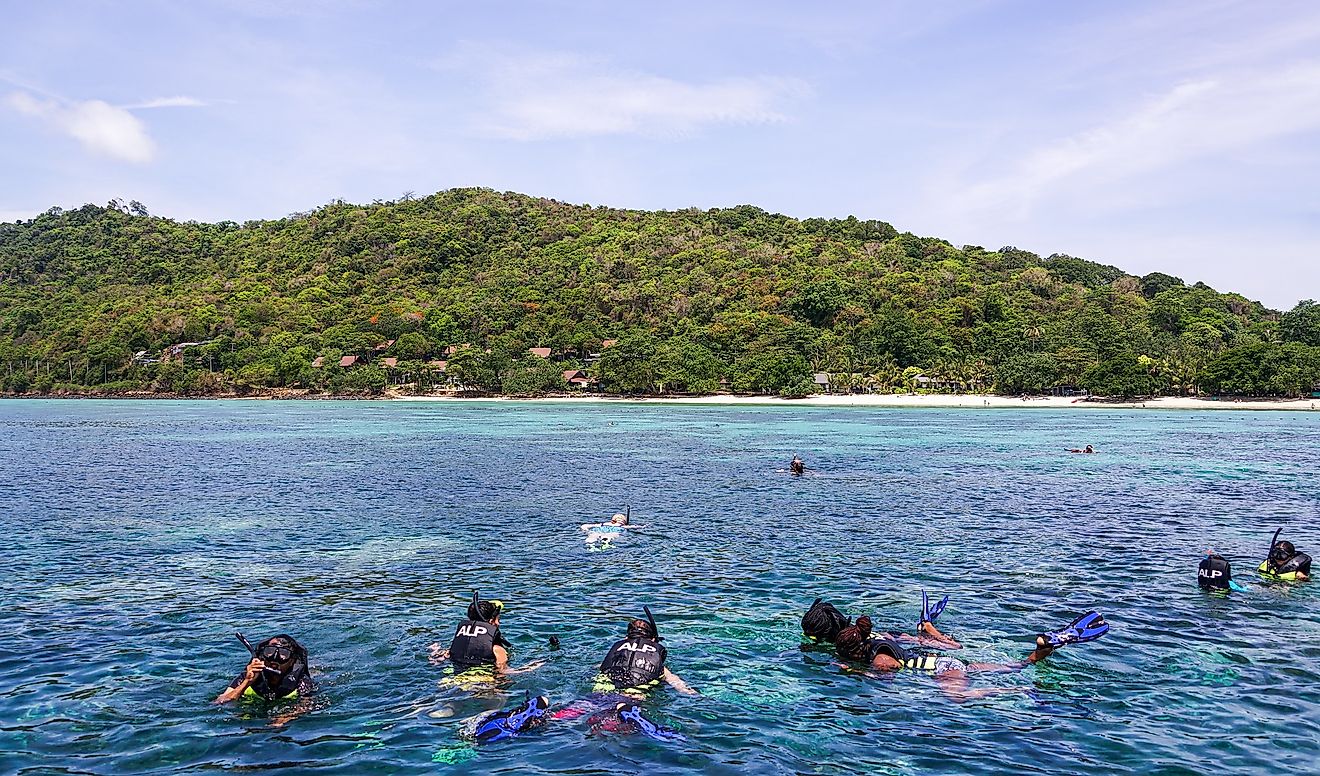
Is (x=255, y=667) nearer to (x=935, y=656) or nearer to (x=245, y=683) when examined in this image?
(x=245, y=683)

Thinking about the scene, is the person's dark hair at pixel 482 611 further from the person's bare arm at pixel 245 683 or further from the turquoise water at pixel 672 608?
the person's bare arm at pixel 245 683

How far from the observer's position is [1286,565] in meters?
20.0

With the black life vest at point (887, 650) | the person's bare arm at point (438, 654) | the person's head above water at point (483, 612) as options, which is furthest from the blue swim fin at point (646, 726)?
the black life vest at point (887, 650)

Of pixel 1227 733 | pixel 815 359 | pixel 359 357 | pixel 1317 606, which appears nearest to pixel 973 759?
pixel 1227 733

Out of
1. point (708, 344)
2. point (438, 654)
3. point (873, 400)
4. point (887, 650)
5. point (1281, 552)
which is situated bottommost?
point (438, 654)

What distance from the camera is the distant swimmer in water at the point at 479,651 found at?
1368 cm

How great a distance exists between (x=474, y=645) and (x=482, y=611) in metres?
0.60

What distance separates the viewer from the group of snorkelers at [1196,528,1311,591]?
18858 mm

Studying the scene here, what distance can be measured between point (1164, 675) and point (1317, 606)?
22.9 ft

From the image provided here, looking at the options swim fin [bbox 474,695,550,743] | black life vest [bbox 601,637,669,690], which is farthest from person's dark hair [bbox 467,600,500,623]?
swim fin [bbox 474,695,550,743]

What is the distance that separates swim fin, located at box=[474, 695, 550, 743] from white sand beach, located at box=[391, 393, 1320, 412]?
429 ft

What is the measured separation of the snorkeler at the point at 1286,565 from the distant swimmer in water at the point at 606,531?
16821 millimetres

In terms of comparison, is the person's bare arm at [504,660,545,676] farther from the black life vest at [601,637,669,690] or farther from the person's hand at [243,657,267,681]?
the person's hand at [243,657,267,681]

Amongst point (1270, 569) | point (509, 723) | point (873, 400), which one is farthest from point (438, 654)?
point (873, 400)
